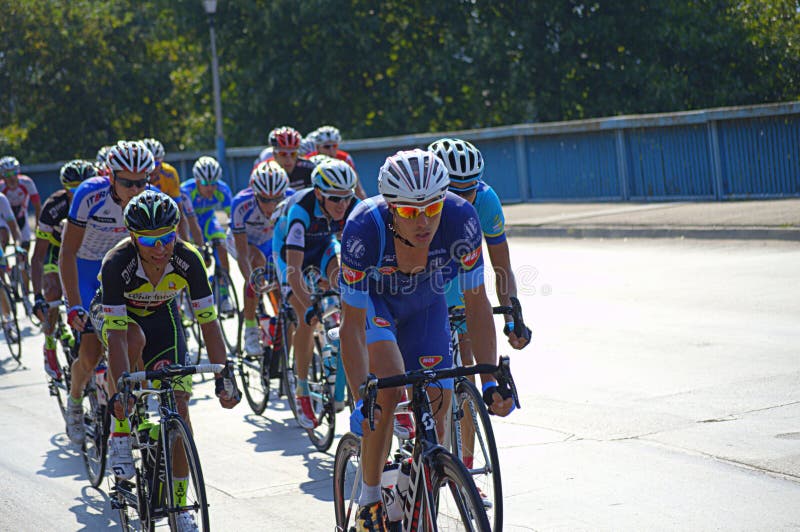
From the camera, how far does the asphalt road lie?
19.3 ft

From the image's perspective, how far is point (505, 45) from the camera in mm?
32500

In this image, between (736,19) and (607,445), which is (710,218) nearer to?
(607,445)

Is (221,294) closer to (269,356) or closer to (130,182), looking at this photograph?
(269,356)

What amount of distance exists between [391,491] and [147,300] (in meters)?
1.94

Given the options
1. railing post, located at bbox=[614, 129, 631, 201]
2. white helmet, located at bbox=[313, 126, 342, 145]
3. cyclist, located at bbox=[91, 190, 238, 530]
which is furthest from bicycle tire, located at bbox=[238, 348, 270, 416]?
railing post, located at bbox=[614, 129, 631, 201]

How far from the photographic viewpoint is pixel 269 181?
9141 millimetres

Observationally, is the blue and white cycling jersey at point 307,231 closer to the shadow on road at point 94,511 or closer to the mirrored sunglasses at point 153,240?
the shadow on road at point 94,511

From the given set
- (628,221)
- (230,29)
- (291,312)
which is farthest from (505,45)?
(291,312)

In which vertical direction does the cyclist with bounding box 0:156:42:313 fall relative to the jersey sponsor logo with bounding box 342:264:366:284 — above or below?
above

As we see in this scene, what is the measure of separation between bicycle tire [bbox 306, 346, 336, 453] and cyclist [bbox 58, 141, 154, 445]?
152 centimetres

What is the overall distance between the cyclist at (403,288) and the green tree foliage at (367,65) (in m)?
26.4

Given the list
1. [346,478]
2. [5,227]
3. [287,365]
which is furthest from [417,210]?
[5,227]

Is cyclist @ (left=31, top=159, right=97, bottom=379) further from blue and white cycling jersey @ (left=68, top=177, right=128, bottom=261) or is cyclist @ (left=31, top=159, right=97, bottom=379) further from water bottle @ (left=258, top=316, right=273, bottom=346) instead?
water bottle @ (left=258, top=316, right=273, bottom=346)

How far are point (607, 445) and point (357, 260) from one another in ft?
9.18
